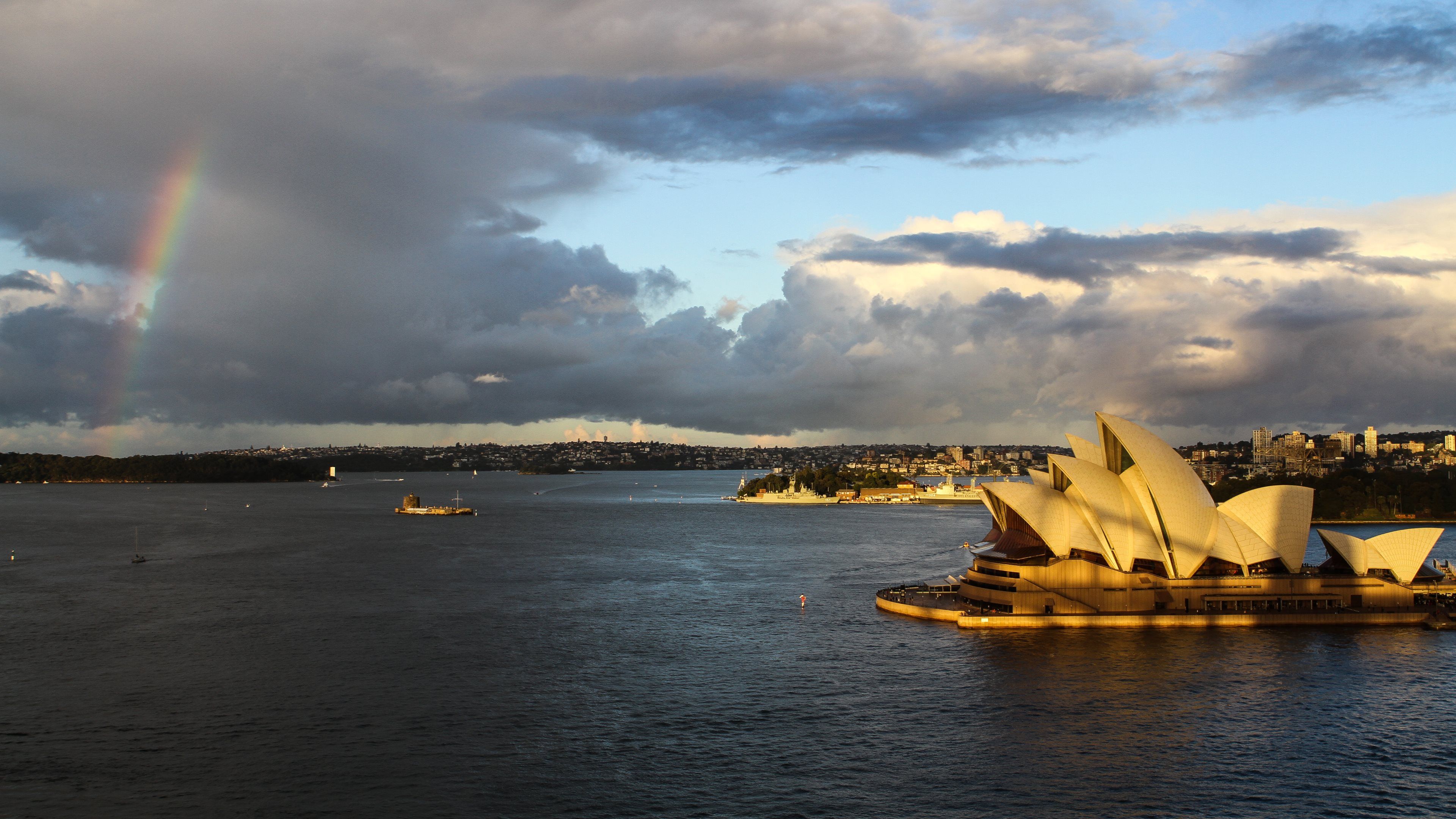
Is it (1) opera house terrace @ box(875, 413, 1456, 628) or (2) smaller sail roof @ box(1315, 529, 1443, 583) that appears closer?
(1) opera house terrace @ box(875, 413, 1456, 628)

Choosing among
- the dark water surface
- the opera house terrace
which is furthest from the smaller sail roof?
the dark water surface

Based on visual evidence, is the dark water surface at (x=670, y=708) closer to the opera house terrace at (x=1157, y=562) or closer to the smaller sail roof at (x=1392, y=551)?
the opera house terrace at (x=1157, y=562)

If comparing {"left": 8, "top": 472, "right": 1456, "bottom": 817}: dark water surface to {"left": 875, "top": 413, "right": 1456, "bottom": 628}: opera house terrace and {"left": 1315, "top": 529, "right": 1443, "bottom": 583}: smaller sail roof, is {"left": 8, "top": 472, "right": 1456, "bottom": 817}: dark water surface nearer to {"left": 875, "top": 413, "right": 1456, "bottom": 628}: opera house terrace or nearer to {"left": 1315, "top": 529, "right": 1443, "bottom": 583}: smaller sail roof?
{"left": 875, "top": 413, "right": 1456, "bottom": 628}: opera house terrace

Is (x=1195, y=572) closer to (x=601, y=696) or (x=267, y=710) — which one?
(x=601, y=696)

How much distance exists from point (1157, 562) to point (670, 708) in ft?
92.1

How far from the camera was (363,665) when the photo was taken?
4244cm

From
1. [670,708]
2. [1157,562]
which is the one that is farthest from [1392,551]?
[670,708]

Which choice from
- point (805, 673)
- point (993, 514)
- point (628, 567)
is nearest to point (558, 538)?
point (628, 567)

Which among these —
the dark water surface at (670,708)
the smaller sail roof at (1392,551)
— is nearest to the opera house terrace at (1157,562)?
the smaller sail roof at (1392,551)

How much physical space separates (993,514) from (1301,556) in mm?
15188

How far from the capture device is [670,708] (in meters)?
35.8

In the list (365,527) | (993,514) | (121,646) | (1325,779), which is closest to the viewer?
(1325,779)

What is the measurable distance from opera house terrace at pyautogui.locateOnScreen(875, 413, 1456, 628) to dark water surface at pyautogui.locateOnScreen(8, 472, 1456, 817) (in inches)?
68.4

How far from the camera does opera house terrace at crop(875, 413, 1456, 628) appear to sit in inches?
1994
